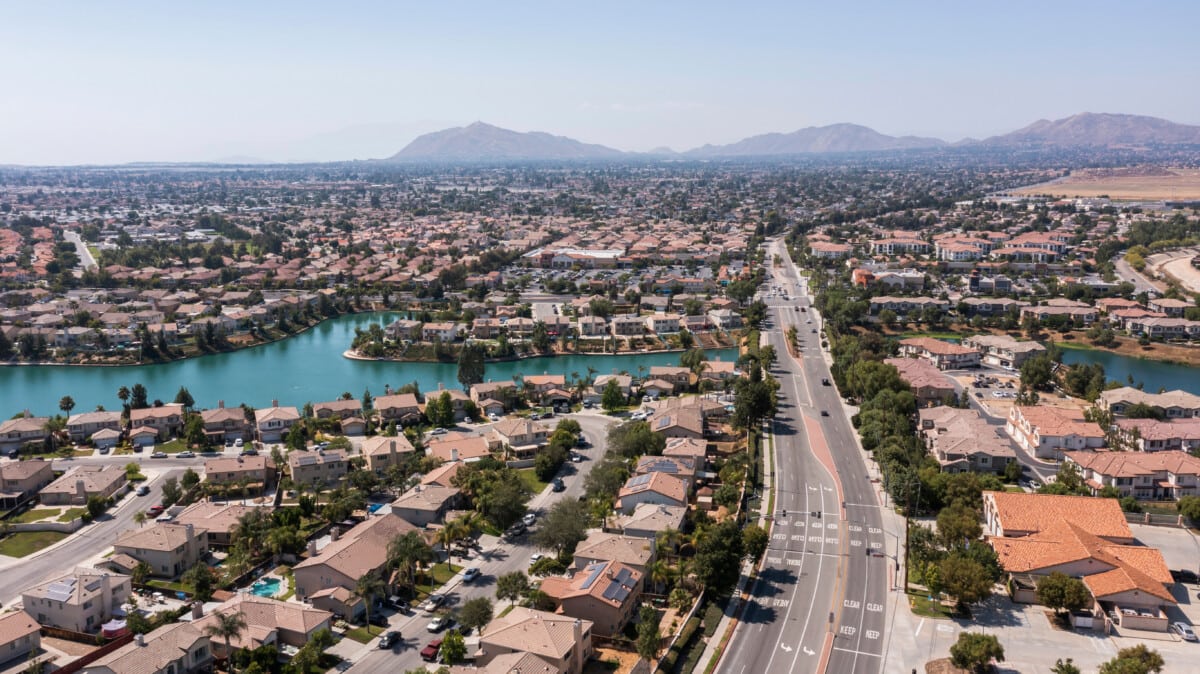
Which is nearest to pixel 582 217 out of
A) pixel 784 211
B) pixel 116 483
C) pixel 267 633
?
pixel 784 211

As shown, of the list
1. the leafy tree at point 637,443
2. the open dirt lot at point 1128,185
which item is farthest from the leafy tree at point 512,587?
the open dirt lot at point 1128,185

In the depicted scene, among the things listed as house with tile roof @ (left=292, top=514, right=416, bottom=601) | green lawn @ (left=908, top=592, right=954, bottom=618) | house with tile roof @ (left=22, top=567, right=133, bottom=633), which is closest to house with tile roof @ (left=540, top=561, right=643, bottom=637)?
house with tile roof @ (left=292, top=514, right=416, bottom=601)

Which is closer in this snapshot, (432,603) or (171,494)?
(432,603)

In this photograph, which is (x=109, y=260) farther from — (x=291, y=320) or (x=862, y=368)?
(x=862, y=368)

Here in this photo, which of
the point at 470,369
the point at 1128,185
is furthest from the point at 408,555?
the point at 1128,185

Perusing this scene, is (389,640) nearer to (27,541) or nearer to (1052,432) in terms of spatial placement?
(27,541)
